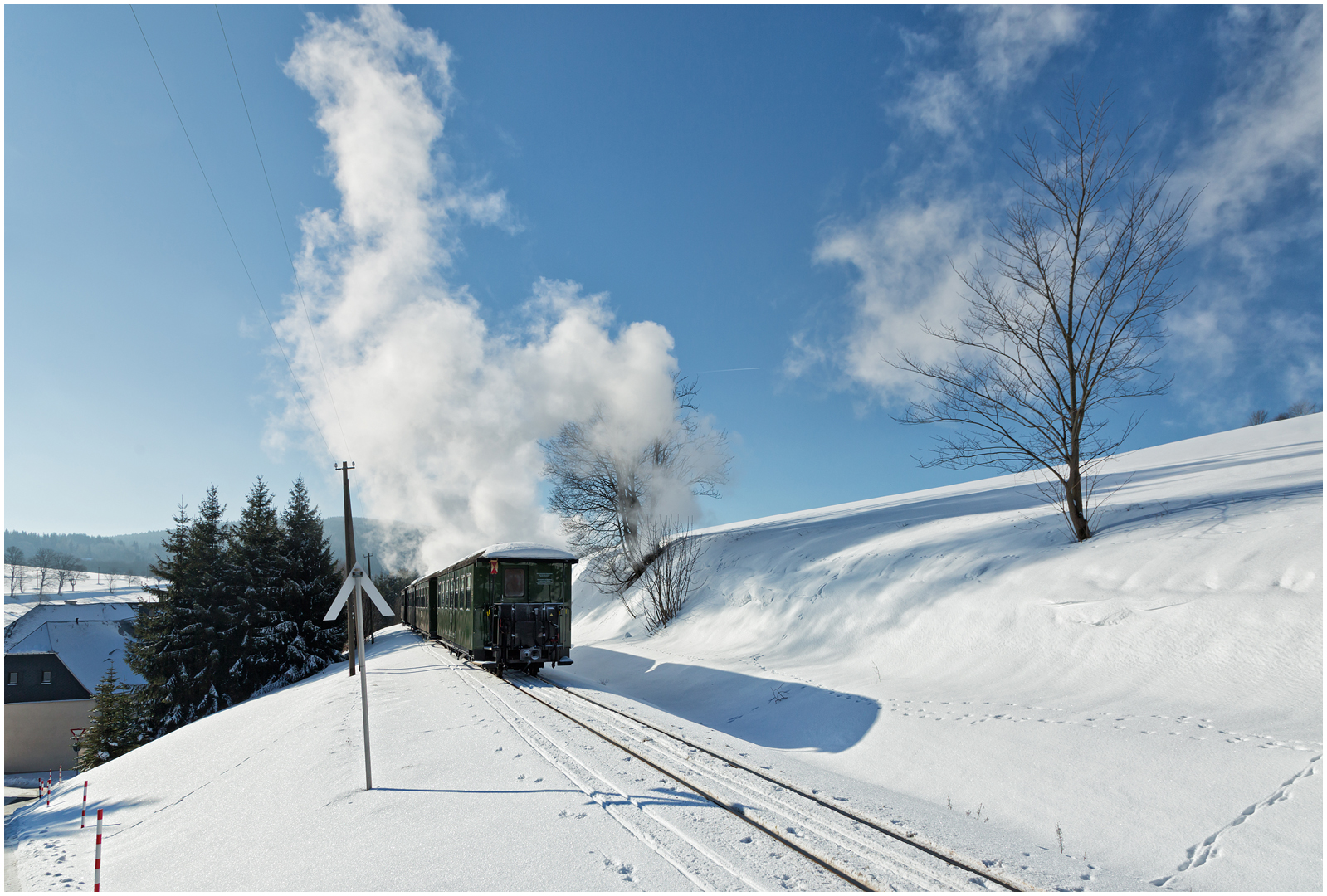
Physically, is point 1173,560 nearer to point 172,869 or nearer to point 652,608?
point 172,869

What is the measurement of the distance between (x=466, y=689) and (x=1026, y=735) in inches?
392

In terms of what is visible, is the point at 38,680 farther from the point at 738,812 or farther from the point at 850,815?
the point at 850,815

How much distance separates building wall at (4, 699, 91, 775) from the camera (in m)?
33.1

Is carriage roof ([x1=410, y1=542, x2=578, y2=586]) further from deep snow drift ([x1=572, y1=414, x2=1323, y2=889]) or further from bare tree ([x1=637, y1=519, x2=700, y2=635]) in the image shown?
bare tree ([x1=637, y1=519, x2=700, y2=635])

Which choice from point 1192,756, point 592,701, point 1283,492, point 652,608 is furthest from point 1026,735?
point 652,608

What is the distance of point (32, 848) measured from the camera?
21.2ft

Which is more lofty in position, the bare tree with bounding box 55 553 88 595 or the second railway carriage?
the bare tree with bounding box 55 553 88 595

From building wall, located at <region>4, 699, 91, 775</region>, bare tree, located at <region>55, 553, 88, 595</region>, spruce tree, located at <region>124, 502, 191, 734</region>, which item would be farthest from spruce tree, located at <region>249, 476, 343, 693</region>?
bare tree, located at <region>55, 553, 88, 595</region>

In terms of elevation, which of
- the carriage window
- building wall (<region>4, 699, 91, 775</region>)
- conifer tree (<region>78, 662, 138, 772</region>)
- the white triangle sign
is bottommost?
building wall (<region>4, 699, 91, 775</region>)

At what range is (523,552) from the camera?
1616 cm

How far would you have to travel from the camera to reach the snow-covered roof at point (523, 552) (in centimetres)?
1581

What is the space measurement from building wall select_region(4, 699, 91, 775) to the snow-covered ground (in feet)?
108

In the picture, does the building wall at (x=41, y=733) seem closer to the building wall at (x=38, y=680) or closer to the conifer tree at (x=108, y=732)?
the building wall at (x=38, y=680)

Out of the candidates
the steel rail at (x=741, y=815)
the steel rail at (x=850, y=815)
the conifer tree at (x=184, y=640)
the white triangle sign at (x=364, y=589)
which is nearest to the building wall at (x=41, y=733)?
the conifer tree at (x=184, y=640)
